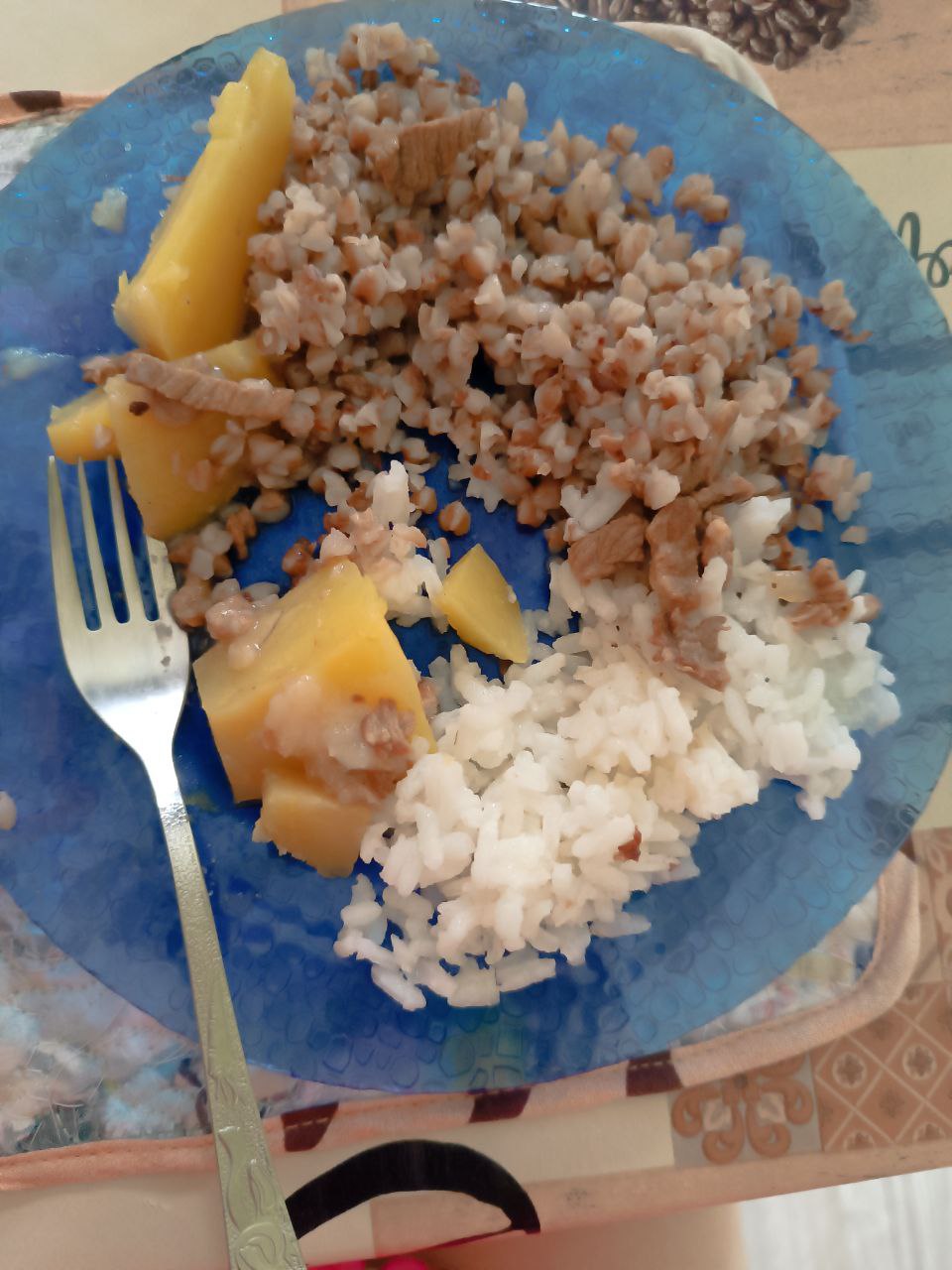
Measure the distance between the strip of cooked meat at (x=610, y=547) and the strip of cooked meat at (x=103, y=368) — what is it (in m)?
0.68

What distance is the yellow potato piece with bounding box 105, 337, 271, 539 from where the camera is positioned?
119 centimetres

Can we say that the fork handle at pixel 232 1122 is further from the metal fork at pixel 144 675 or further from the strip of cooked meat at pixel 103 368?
the strip of cooked meat at pixel 103 368

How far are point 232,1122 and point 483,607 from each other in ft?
2.33

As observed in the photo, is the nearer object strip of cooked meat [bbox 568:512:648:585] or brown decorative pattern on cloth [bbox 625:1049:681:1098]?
strip of cooked meat [bbox 568:512:648:585]

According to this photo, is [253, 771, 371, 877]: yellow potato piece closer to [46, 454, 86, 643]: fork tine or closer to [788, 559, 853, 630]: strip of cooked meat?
[46, 454, 86, 643]: fork tine

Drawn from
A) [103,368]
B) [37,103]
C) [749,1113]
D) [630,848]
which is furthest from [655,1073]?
[37,103]

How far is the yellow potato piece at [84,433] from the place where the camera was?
1.24m

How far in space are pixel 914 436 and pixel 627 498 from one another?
0.47m

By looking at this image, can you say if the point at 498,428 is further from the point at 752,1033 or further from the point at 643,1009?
the point at 752,1033

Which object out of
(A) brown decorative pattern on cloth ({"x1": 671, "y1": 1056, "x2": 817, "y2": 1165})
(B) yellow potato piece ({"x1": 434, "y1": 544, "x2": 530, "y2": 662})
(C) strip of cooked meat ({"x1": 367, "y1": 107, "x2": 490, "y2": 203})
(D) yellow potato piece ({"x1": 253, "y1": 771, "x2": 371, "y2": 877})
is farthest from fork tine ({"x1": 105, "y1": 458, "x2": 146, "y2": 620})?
(A) brown decorative pattern on cloth ({"x1": 671, "y1": 1056, "x2": 817, "y2": 1165})

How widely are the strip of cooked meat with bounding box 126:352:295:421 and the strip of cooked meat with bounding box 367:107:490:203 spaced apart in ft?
1.16

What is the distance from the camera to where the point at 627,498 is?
1283mm

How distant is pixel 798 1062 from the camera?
1461 mm

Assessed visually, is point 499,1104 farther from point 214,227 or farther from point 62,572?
point 214,227
